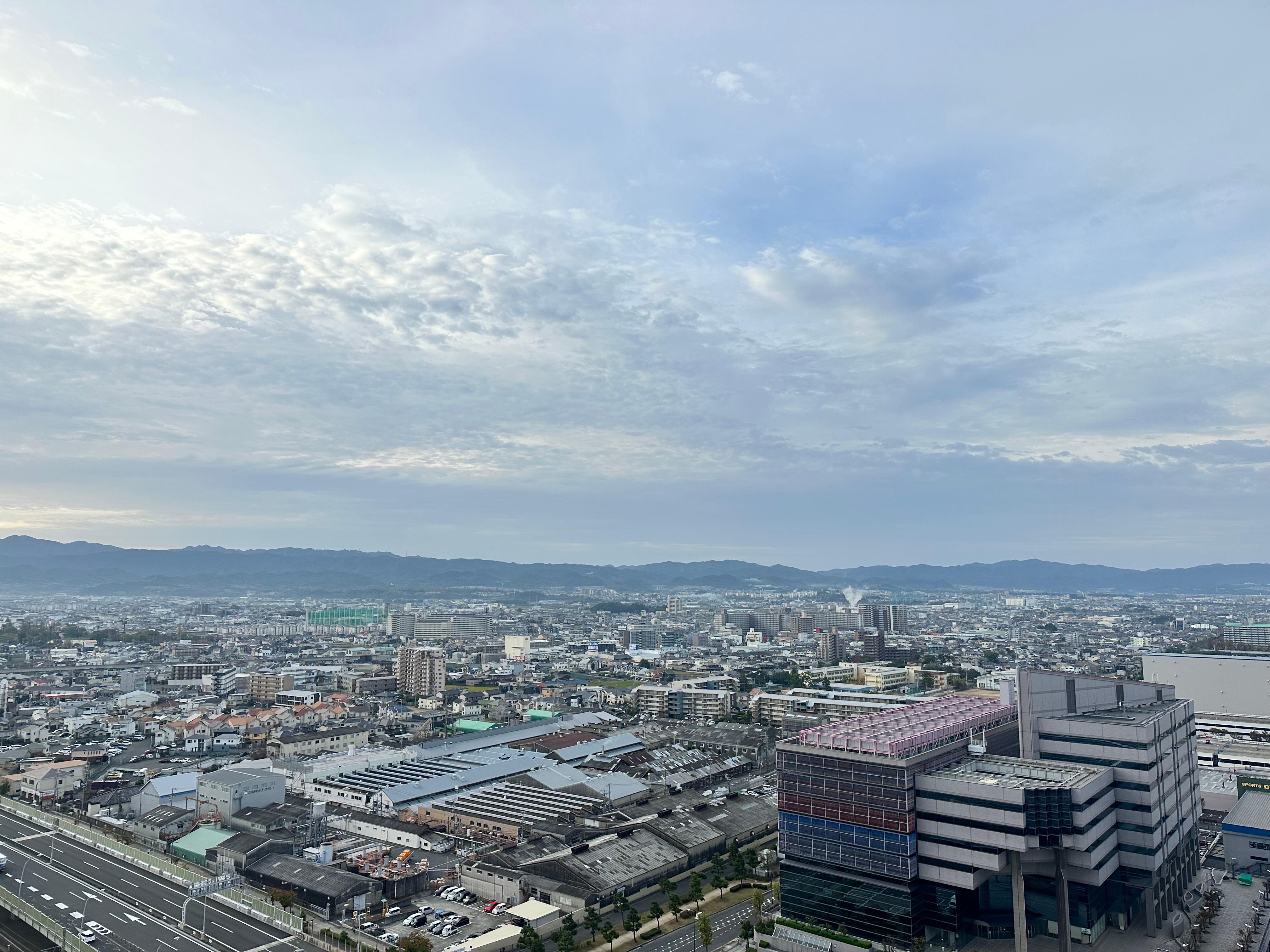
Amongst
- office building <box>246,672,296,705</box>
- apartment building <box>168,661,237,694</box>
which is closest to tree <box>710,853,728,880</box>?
office building <box>246,672,296,705</box>

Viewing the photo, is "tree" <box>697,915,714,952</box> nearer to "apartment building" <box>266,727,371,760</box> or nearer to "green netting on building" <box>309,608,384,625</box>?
"apartment building" <box>266,727,371,760</box>

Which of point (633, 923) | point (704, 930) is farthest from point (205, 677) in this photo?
point (704, 930)

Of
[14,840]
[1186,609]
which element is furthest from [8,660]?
[1186,609]

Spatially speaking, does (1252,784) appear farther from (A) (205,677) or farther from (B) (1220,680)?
(A) (205,677)

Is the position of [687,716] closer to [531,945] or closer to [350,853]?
[350,853]

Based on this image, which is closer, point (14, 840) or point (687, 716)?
point (14, 840)

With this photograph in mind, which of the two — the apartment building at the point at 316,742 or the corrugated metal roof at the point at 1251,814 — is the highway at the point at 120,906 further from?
the corrugated metal roof at the point at 1251,814
